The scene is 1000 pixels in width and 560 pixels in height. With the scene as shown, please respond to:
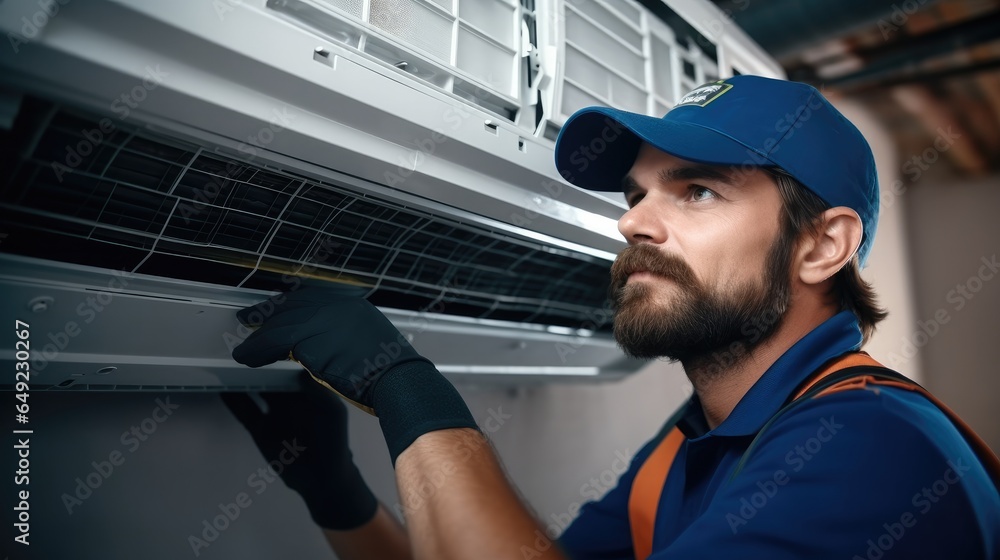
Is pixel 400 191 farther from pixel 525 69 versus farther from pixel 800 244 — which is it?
pixel 800 244

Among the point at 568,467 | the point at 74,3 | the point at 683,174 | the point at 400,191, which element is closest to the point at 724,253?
the point at 683,174

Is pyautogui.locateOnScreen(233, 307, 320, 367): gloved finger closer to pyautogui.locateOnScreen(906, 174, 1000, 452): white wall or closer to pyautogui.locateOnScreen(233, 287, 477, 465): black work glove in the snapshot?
pyautogui.locateOnScreen(233, 287, 477, 465): black work glove

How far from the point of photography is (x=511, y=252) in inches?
41.4

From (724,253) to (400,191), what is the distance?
462 mm

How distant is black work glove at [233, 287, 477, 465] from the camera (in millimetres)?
772

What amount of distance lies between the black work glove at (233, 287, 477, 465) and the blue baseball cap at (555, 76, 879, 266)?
0.35m

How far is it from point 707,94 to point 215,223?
730 mm

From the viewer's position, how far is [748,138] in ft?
2.98

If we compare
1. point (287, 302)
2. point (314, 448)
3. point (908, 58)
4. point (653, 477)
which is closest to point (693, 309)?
point (653, 477)

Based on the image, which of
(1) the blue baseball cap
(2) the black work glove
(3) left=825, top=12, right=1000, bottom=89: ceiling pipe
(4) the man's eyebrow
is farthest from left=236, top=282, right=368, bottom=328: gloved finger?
(3) left=825, top=12, right=1000, bottom=89: ceiling pipe

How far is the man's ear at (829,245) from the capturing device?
3.13ft

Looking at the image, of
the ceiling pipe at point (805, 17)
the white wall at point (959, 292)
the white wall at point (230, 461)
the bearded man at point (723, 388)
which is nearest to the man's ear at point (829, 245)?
the bearded man at point (723, 388)

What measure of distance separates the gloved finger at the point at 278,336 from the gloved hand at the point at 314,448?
0.24 metres

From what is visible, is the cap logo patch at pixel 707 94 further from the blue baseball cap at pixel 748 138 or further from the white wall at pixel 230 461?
the white wall at pixel 230 461
